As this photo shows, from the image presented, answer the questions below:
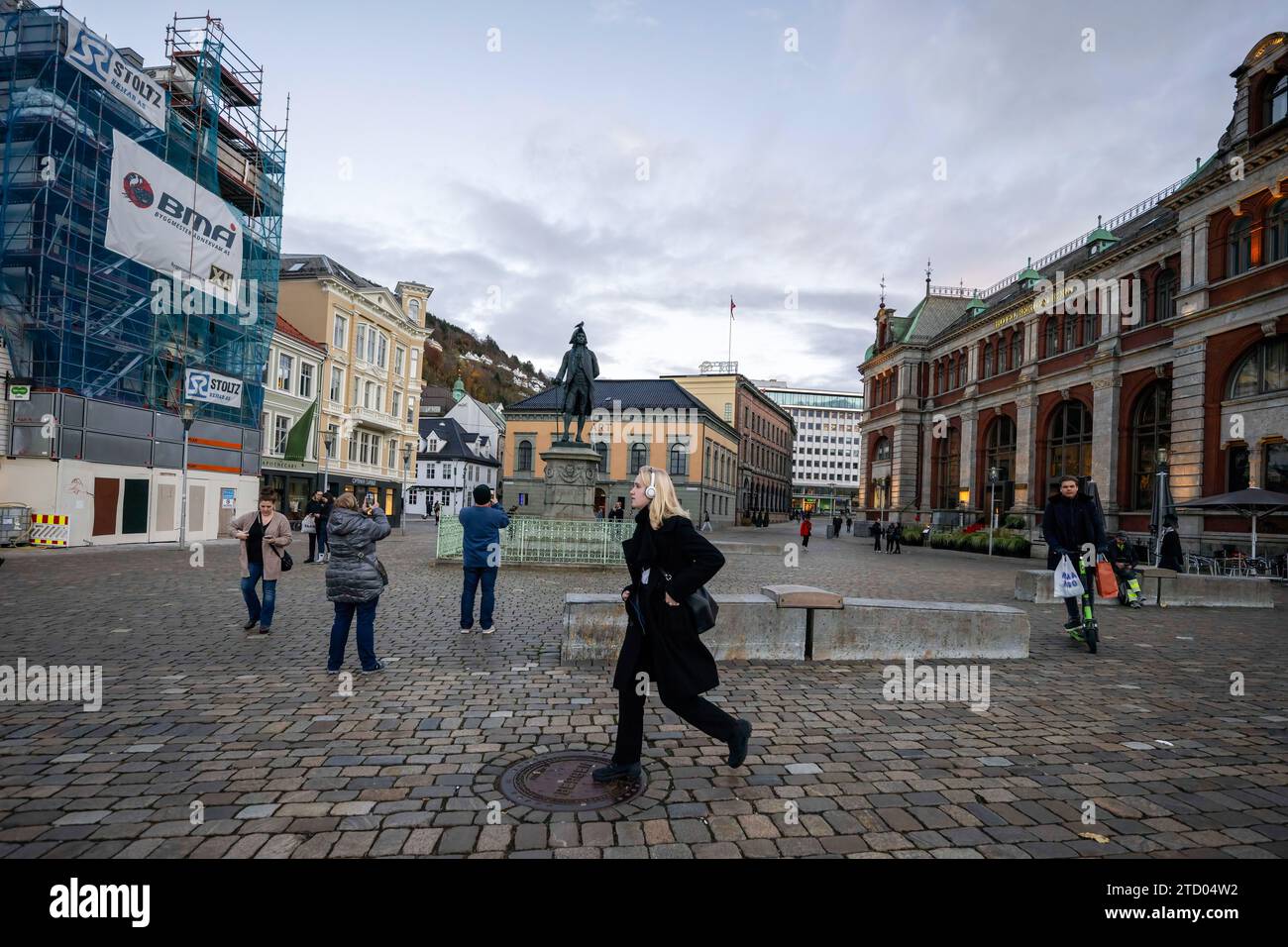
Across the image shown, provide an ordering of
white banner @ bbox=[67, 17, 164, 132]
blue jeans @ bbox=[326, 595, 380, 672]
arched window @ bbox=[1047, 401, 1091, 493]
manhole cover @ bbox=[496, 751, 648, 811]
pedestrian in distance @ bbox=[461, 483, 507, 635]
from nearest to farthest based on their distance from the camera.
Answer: manhole cover @ bbox=[496, 751, 648, 811] → blue jeans @ bbox=[326, 595, 380, 672] → pedestrian in distance @ bbox=[461, 483, 507, 635] → white banner @ bbox=[67, 17, 164, 132] → arched window @ bbox=[1047, 401, 1091, 493]

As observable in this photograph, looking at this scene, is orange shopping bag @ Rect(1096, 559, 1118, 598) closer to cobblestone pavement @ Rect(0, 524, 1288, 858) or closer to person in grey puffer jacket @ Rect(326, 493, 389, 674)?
cobblestone pavement @ Rect(0, 524, 1288, 858)

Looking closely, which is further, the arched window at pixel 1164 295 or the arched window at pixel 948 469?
the arched window at pixel 948 469

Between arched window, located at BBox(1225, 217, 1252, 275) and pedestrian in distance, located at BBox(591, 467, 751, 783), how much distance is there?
28227 mm

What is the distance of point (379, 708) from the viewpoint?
544 cm

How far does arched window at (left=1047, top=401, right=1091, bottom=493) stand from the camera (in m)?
32.7

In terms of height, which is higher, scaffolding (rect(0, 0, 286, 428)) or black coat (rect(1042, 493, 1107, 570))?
scaffolding (rect(0, 0, 286, 428))

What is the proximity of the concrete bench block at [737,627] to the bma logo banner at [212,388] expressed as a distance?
78.0ft

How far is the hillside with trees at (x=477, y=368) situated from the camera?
119062 millimetres

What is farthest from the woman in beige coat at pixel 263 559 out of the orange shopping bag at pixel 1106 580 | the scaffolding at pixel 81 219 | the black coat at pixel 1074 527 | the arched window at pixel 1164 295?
the arched window at pixel 1164 295

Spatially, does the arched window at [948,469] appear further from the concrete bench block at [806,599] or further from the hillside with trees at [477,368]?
the hillside with trees at [477,368]

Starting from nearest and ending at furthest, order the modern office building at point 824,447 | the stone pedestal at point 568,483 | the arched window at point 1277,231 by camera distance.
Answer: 1. the stone pedestal at point 568,483
2. the arched window at point 1277,231
3. the modern office building at point 824,447

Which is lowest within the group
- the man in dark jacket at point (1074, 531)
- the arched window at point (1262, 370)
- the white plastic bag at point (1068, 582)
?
the white plastic bag at point (1068, 582)

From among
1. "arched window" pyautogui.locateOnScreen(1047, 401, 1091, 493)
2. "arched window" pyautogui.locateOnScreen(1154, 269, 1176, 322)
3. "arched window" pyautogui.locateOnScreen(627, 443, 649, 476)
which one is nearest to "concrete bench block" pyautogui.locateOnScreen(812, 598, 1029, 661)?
"arched window" pyautogui.locateOnScreen(1154, 269, 1176, 322)
